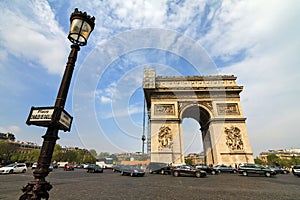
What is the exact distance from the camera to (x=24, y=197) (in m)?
1.80

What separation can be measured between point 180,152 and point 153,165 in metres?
3.80

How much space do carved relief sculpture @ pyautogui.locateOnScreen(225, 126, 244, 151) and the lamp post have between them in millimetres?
21791

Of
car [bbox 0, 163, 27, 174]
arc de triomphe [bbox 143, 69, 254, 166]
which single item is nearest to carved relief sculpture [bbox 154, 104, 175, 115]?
arc de triomphe [bbox 143, 69, 254, 166]

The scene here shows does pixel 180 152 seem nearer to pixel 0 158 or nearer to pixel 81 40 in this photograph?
pixel 81 40

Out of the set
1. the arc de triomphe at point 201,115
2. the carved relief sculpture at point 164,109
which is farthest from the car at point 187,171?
the carved relief sculpture at point 164,109

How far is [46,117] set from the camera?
217 centimetres

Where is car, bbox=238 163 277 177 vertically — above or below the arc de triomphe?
below

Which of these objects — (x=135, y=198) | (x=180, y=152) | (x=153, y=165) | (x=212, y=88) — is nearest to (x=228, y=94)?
(x=212, y=88)

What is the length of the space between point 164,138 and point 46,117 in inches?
790

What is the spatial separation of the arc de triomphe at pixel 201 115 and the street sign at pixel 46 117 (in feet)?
63.9

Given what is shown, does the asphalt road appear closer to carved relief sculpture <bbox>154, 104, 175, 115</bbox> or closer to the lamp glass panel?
the lamp glass panel

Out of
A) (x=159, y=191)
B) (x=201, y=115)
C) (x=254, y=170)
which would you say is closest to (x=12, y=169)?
(x=159, y=191)

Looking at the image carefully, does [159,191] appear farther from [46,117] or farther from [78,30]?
[78,30]

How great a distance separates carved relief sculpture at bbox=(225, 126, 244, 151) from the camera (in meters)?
20.6
